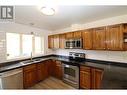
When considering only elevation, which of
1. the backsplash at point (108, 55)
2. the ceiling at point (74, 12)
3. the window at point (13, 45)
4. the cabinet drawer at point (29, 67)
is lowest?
the cabinet drawer at point (29, 67)

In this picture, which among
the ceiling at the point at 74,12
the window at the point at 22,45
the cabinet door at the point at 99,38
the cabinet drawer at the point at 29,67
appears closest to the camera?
the ceiling at the point at 74,12

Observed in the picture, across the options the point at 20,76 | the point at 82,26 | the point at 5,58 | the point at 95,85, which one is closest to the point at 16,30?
the point at 5,58

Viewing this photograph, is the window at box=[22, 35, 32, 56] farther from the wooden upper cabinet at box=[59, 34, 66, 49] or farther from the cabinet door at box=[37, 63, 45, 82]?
the wooden upper cabinet at box=[59, 34, 66, 49]

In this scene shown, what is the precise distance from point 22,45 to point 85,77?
2.53 meters

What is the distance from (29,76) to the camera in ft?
10.6

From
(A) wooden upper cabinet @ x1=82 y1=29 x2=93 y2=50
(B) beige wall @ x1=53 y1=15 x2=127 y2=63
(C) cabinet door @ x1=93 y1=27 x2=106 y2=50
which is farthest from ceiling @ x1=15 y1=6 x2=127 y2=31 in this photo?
(A) wooden upper cabinet @ x1=82 y1=29 x2=93 y2=50

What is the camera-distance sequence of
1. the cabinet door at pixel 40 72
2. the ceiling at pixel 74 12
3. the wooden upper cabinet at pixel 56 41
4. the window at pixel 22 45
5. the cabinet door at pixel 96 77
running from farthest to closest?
the wooden upper cabinet at pixel 56 41, the cabinet door at pixel 40 72, the window at pixel 22 45, the cabinet door at pixel 96 77, the ceiling at pixel 74 12

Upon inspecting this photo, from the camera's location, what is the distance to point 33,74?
3.41 meters

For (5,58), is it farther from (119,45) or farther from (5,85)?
(119,45)

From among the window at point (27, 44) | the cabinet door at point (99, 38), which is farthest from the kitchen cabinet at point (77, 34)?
the window at point (27, 44)

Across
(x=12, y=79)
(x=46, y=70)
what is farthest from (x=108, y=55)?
(x=12, y=79)

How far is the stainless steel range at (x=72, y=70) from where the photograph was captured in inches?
127

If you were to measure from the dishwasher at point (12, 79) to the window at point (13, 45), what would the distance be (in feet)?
2.57

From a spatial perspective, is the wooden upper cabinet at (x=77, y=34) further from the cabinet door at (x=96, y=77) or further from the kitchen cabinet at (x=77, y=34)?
the cabinet door at (x=96, y=77)
